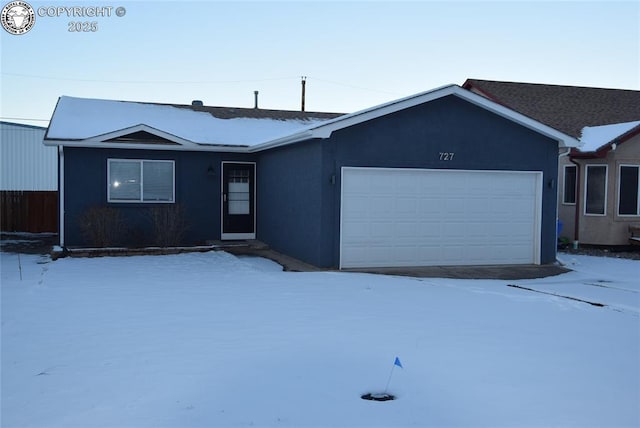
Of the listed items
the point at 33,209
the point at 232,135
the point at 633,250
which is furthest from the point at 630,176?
the point at 33,209

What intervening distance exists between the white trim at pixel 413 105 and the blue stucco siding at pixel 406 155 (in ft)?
0.54

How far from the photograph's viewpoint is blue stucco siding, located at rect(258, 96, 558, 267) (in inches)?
463

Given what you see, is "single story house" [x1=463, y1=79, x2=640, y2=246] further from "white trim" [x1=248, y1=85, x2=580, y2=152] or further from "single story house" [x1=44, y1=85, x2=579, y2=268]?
"single story house" [x1=44, y1=85, x2=579, y2=268]

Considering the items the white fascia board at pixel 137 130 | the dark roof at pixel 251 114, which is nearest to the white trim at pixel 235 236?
the white fascia board at pixel 137 130

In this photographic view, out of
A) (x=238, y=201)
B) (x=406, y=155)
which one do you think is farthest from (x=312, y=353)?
(x=238, y=201)

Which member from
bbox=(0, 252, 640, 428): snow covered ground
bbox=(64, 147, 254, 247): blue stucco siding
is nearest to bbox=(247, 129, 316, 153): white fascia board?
bbox=(64, 147, 254, 247): blue stucco siding

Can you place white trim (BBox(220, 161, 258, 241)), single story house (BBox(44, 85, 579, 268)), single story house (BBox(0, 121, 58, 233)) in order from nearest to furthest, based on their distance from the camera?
single story house (BBox(44, 85, 579, 268)), white trim (BBox(220, 161, 258, 241)), single story house (BBox(0, 121, 58, 233))

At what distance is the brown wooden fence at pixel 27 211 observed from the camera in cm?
2097

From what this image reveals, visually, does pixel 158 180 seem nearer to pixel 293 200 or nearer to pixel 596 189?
pixel 293 200

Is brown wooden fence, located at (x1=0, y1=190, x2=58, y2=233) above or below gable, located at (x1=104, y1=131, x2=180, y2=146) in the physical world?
below

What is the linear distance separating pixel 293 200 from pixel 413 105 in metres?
3.42

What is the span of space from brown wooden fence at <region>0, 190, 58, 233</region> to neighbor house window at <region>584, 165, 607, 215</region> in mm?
17054

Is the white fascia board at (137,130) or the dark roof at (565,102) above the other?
the dark roof at (565,102)

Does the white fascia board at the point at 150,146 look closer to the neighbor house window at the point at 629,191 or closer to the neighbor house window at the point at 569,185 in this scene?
the neighbor house window at the point at 569,185
